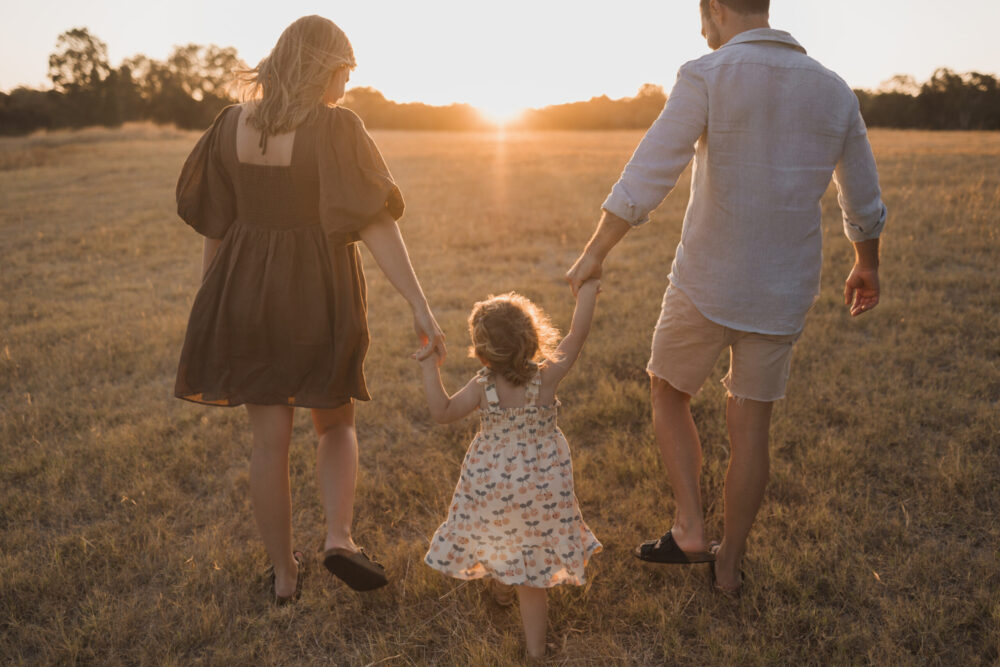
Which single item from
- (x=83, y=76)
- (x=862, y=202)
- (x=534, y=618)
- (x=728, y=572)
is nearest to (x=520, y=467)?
(x=534, y=618)

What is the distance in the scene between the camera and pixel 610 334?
5730mm

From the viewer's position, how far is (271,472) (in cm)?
258

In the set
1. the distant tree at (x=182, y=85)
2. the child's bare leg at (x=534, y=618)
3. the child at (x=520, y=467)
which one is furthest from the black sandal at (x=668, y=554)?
the distant tree at (x=182, y=85)

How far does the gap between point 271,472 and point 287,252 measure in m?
0.89

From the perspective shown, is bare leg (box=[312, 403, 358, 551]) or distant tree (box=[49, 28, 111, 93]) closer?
bare leg (box=[312, 403, 358, 551])

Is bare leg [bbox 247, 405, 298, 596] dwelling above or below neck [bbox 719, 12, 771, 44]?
below

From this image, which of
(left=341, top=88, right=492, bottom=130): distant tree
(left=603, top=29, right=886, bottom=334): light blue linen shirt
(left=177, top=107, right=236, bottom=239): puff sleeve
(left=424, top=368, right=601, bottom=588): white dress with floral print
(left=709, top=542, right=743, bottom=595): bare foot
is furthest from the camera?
(left=341, top=88, right=492, bottom=130): distant tree

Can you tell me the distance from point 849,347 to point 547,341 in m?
3.84

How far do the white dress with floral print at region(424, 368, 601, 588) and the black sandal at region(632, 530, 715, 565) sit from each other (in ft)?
1.73

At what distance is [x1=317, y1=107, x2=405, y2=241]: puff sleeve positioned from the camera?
2307 mm

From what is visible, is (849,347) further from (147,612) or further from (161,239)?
(161,239)

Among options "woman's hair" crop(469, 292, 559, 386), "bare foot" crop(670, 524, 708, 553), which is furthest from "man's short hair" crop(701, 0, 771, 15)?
"bare foot" crop(670, 524, 708, 553)

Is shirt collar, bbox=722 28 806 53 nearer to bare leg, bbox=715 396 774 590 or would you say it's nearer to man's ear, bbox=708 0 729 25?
man's ear, bbox=708 0 729 25

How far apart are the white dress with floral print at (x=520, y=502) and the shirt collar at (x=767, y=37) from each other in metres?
1.37
